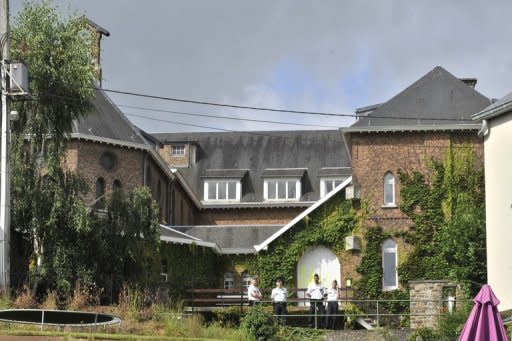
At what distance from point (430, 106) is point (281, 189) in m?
19.0

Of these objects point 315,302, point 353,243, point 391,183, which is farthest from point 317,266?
point 315,302

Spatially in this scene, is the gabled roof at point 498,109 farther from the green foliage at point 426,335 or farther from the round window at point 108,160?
the round window at point 108,160

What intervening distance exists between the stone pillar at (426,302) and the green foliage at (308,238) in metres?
12.8

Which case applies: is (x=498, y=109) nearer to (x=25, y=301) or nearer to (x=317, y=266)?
(x=25, y=301)

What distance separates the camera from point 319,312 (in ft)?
107

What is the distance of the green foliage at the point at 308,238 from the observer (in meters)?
46.6

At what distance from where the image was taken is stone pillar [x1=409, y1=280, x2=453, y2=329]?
31.9 m

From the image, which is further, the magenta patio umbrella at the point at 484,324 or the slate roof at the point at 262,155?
the slate roof at the point at 262,155

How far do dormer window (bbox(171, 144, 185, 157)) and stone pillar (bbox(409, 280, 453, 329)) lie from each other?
3586 cm

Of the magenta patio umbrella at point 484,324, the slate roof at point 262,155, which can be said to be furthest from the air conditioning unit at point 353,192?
the magenta patio umbrella at point 484,324

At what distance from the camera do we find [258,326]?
28.1 meters

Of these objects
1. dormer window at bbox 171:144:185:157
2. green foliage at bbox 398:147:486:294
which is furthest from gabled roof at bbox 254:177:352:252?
dormer window at bbox 171:144:185:157

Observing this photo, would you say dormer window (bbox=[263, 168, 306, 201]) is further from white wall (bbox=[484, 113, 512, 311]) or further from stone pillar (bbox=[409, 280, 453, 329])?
stone pillar (bbox=[409, 280, 453, 329])

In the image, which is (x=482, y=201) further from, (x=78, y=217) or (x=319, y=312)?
(x=78, y=217)
